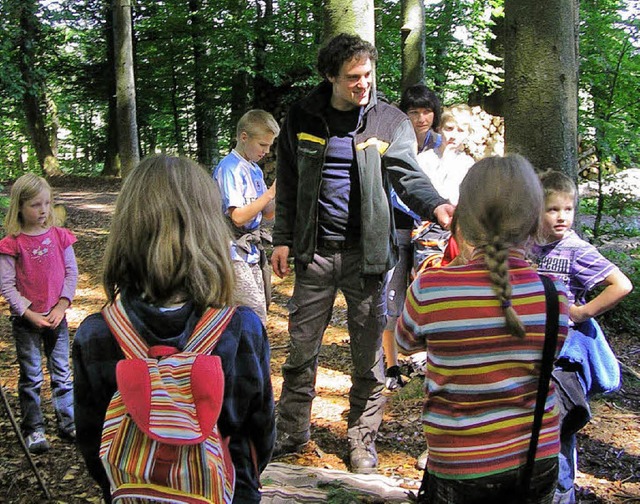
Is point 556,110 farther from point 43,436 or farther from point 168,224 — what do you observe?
point 43,436

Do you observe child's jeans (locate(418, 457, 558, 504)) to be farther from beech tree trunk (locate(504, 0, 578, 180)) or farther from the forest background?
beech tree trunk (locate(504, 0, 578, 180))

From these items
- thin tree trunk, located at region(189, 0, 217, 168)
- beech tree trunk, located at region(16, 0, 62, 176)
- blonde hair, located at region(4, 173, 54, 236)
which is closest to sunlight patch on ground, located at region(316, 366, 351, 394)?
blonde hair, located at region(4, 173, 54, 236)

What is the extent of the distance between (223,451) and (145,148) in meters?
29.0

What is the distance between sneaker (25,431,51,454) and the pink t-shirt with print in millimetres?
864

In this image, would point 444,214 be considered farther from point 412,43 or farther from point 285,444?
point 412,43

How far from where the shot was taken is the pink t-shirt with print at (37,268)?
168 inches

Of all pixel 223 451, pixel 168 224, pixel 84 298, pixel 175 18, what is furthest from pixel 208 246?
pixel 175 18

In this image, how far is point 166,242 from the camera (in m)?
1.75

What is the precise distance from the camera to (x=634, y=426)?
4.35 meters

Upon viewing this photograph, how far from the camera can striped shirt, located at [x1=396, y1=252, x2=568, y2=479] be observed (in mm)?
2037

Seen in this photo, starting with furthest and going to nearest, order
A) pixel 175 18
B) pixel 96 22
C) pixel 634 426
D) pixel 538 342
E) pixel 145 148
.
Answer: pixel 145 148 → pixel 96 22 → pixel 175 18 → pixel 634 426 → pixel 538 342

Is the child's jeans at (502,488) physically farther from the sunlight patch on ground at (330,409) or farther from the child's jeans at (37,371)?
the child's jeans at (37,371)

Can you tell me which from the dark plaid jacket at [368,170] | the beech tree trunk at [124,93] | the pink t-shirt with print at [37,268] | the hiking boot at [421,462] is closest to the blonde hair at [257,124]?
the dark plaid jacket at [368,170]

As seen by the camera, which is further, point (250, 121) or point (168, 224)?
point (250, 121)
